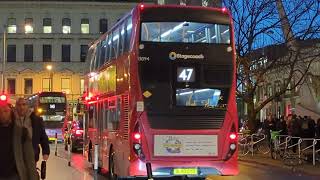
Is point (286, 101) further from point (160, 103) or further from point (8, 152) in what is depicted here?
point (8, 152)

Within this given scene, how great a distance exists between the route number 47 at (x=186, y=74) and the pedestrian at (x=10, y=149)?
8255 mm

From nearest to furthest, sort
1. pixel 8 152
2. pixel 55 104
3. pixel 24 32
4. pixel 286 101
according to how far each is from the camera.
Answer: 1. pixel 8 152
2. pixel 55 104
3. pixel 286 101
4. pixel 24 32

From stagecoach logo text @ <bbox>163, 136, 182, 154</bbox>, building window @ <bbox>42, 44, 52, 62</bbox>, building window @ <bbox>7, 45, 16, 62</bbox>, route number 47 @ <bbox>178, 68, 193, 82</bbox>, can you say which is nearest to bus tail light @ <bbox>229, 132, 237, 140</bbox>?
stagecoach logo text @ <bbox>163, 136, 182, 154</bbox>

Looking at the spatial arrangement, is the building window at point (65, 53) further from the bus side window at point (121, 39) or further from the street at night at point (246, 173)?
the bus side window at point (121, 39)

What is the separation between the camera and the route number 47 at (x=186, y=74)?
15.4m

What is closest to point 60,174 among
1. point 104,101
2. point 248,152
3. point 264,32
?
point 104,101

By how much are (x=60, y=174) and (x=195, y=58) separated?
25.1 ft

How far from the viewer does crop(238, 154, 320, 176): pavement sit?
67.8 feet

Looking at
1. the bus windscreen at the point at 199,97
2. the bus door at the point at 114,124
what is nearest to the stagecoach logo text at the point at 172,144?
the bus windscreen at the point at 199,97

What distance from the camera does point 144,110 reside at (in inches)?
593

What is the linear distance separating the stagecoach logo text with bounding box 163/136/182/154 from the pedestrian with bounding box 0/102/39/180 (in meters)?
7.90

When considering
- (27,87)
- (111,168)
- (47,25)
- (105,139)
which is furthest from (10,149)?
(47,25)

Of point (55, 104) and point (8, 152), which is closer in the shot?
point (8, 152)

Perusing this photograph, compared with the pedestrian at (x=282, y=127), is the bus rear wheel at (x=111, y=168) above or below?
below
